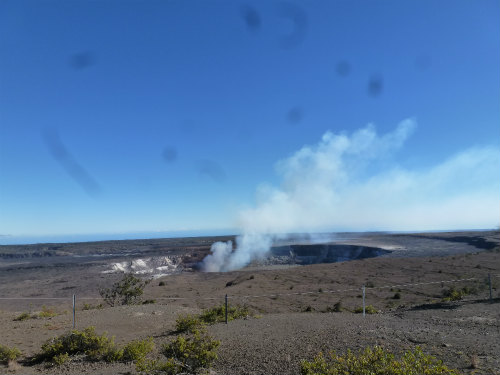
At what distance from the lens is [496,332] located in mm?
8883

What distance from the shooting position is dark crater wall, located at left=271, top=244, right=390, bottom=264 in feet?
188

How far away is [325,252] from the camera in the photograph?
210ft

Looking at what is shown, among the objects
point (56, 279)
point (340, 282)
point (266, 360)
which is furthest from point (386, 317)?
point (56, 279)

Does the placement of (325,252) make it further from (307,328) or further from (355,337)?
(355,337)

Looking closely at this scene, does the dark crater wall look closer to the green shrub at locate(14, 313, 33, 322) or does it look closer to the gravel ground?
the gravel ground

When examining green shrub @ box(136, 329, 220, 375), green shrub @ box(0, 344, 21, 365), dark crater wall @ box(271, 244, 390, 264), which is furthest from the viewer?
dark crater wall @ box(271, 244, 390, 264)

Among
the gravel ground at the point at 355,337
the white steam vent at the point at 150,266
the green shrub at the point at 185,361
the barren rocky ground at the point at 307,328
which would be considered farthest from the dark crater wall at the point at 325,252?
the green shrub at the point at 185,361

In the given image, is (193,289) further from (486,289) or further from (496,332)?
(496,332)

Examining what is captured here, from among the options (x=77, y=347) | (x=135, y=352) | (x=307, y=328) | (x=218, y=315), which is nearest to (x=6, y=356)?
(x=77, y=347)

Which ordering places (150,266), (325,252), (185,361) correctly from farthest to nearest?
(325,252)
(150,266)
(185,361)

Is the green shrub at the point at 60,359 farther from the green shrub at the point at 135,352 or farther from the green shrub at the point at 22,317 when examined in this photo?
the green shrub at the point at 22,317

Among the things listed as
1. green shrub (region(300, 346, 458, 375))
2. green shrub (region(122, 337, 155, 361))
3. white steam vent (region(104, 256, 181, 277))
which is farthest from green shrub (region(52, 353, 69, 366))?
white steam vent (region(104, 256, 181, 277))

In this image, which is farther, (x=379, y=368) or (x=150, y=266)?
(x=150, y=266)

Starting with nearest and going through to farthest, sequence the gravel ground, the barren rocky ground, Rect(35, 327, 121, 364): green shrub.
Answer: the gravel ground → the barren rocky ground → Rect(35, 327, 121, 364): green shrub
